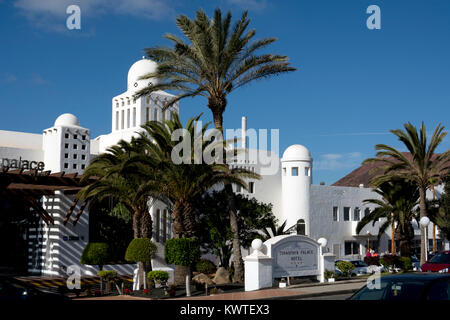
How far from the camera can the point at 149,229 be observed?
1006 inches

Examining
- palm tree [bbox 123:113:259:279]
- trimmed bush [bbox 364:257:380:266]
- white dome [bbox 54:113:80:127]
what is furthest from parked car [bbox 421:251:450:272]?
white dome [bbox 54:113:80:127]

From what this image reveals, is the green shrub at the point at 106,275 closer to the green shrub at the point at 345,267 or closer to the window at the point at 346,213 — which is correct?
the green shrub at the point at 345,267

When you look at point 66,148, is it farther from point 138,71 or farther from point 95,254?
point 95,254

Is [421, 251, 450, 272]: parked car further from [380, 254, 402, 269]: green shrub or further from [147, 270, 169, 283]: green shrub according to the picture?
[147, 270, 169, 283]: green shrub

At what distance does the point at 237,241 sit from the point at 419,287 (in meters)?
17.5

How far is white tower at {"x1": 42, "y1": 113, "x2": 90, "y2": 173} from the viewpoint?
115ft

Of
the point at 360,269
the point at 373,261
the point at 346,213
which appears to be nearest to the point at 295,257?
the point at 360,269

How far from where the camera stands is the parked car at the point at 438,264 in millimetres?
25703

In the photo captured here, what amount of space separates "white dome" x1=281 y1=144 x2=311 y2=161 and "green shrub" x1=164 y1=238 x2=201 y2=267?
830 inches

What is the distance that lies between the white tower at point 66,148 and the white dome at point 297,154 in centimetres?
1610

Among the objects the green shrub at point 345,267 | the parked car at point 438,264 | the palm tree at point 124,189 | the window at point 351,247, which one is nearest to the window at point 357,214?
the window at point 351,247
